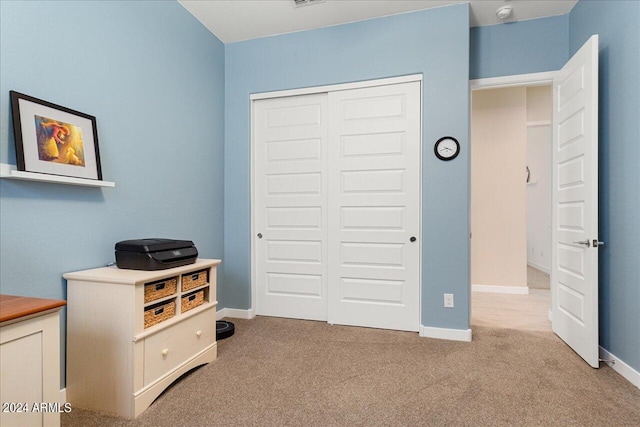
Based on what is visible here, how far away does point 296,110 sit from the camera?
130 inches

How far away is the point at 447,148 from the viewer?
2.83 metres

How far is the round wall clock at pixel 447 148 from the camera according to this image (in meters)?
2.79

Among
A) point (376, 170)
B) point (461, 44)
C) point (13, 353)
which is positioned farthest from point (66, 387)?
point (461, 44)

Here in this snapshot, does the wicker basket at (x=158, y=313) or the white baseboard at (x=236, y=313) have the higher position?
the wicker basket at (x=158, y=313)

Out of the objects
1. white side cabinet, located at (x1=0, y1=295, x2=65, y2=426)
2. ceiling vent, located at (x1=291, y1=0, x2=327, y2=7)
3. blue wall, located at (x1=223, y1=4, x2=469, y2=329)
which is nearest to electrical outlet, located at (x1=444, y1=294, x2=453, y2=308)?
blue wall, located at (x1=223, y1=4, x2=469, y2=329)

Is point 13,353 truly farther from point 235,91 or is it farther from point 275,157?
point 235,91

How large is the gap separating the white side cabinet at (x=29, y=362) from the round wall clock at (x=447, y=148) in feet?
8.90

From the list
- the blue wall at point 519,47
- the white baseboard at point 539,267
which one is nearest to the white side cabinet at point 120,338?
the blue wall at point 519,47

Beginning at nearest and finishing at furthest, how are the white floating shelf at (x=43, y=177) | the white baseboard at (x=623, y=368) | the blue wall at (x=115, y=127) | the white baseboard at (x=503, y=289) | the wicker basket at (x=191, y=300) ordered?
the white floating shelf at (x=43, y=177), the blue wall at (x=115, y=127), the white baseboard at (x=623, y=368), the wicker basket at (x=191, y=300), the white baseboard at (x=503, y=289)

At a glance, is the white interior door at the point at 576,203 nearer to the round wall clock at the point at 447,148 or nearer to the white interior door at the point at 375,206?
the round wall clock at the point at 447,148

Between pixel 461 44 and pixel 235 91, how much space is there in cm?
Result: 219

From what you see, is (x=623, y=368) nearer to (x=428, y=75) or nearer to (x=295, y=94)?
(x=428, y=75)

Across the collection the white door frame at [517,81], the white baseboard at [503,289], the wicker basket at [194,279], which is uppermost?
the white door frame at [517,81]

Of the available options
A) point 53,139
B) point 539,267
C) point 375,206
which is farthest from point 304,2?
point 539,267
